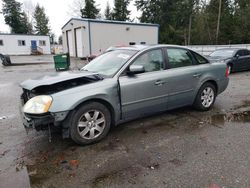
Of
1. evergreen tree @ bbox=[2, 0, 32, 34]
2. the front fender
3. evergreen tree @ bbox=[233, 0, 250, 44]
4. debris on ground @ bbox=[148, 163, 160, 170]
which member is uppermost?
evergreen tree @ bbox=[2, 0, 32, 34]

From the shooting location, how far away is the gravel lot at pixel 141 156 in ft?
8.28

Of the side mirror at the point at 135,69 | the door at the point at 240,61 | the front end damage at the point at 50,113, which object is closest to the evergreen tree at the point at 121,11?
the door at the point at 240,61

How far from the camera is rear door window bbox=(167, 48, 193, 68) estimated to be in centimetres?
429

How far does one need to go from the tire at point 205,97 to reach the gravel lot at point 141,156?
0.41 m

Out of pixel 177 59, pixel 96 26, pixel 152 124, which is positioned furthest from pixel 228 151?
pixel 96 26

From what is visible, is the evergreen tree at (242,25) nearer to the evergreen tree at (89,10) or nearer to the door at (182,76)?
the evergreen tree at (89,10)

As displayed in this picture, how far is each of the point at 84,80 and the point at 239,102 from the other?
14.8 feet

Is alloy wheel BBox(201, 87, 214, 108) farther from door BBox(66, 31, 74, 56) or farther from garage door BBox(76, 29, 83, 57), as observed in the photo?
door BBox(66, 31, 74, 56)

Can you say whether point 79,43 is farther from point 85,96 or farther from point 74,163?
point 74,163

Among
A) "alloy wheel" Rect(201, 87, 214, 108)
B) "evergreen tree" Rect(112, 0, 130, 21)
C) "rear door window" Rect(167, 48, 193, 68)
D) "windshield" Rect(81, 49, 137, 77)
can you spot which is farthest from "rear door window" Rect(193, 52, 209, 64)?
"evergreen tree" Rect(112, 0, 130, 21)

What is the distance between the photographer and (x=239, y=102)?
18.7 feet

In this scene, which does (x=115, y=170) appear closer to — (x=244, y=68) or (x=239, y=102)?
(x=239, y=102)

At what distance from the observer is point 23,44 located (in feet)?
114

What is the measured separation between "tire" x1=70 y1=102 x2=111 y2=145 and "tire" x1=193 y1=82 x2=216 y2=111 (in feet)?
7.73
